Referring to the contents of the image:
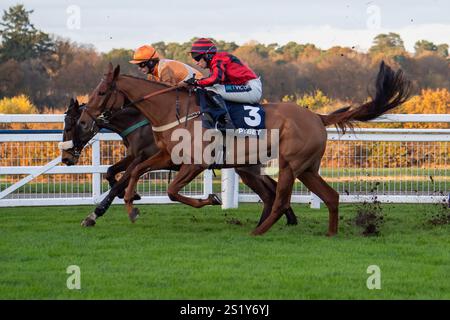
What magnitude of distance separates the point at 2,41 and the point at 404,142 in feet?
97.0

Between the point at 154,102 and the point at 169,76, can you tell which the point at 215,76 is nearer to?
the point at 154,102

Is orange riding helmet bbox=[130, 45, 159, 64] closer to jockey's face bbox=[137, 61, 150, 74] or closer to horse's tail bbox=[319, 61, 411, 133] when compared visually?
jockey's face bbox=[137, 61, 150, 74]

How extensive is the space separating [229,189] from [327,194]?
2939mm

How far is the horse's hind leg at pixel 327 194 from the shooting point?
388 inches

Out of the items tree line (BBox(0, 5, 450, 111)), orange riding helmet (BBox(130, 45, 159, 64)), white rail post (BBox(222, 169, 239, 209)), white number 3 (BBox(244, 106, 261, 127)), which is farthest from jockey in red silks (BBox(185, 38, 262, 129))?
tree line (BBox(0, 5, 450, 111))

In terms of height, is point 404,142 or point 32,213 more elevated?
point 404,142

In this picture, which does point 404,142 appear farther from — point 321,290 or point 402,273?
point 321,290

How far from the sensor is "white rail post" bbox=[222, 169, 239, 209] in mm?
12727

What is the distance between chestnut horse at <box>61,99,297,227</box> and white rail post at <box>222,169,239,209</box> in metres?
1.89
